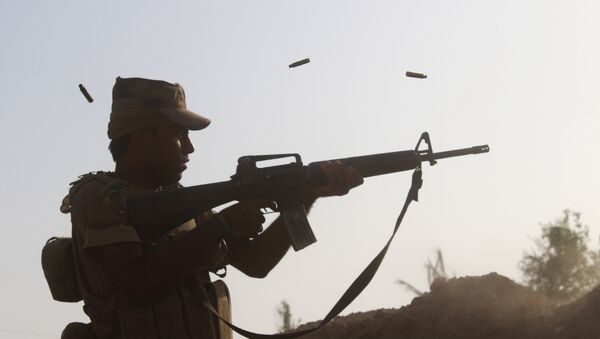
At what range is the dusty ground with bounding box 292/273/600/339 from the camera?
796 centimetres

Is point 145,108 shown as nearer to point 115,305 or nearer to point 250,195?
point 250,195

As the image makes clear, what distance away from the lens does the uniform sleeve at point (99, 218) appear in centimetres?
444

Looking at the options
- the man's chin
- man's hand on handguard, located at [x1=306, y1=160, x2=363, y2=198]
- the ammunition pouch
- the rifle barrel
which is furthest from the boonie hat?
the rifle barrel

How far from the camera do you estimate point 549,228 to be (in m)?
26.1

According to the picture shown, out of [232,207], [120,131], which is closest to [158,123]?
[120,131]

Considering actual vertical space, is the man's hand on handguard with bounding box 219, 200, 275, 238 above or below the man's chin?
below

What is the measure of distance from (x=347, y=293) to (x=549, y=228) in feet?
71.5

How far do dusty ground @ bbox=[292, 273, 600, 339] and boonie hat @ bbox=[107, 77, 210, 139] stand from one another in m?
4.09

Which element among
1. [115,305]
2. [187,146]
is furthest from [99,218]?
[187,146]

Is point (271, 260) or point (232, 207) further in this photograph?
point (271, 260)

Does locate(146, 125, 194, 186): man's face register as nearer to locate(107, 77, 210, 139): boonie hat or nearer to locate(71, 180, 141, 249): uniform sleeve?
locate(107, 77, 210, 139): boonie hat

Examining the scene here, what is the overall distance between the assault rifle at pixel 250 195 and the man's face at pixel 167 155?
0.12m

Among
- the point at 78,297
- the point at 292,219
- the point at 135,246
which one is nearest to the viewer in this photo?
the point at 135,246

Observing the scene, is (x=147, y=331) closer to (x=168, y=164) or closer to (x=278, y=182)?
(x=168, y=164)
